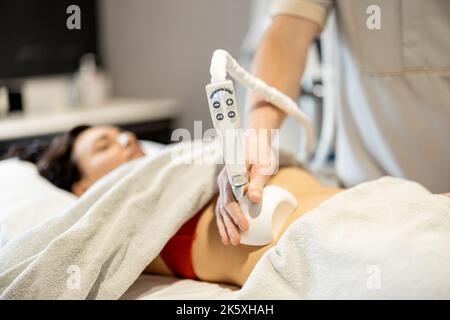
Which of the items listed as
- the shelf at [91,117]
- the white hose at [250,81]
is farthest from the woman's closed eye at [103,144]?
the shelf at [91,117]

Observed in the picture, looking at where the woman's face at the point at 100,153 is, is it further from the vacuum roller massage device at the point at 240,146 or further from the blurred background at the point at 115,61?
the blurred background at the point at 115,61

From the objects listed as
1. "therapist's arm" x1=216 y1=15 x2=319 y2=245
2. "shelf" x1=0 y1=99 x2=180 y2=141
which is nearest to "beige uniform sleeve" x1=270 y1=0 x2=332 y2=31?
"therapist's arm" x1=216 y1=15 x2=319 y2=245

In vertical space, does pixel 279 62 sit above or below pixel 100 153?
above

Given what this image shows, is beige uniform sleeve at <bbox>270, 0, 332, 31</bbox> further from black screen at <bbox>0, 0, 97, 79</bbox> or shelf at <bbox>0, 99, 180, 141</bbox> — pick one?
black screen at <bbox>0, 0, 97, 79</bbox>

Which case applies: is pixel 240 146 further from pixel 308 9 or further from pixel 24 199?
pixel 24 199

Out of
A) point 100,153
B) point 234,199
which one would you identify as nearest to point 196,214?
point 234,199

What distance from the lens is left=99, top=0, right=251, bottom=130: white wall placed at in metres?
2.50

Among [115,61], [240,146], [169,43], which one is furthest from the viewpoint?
[115,61]

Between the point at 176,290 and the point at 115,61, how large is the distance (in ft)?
7.36

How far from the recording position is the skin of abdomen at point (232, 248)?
925mm

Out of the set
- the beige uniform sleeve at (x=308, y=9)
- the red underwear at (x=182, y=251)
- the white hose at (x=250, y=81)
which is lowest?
the red underwear at (x=182, y=251)

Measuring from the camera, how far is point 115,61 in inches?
116
